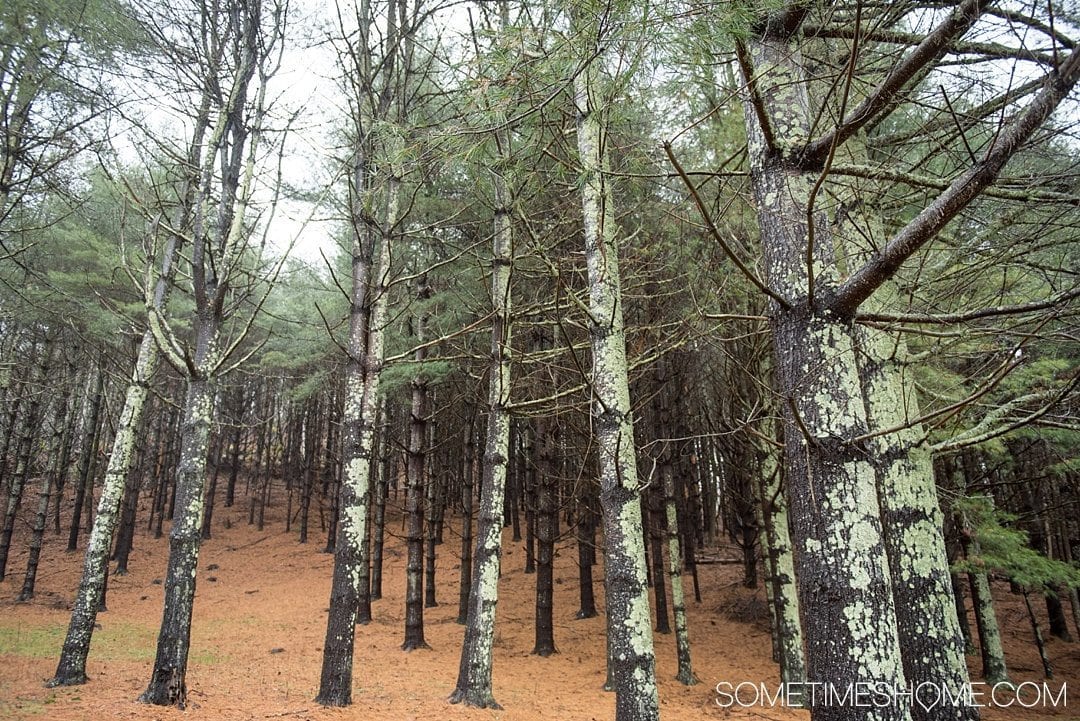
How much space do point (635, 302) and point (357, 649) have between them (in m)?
8.27

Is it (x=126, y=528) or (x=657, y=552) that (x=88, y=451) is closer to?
(x=126, y=528)

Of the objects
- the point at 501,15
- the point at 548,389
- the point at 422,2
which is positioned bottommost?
the point at 548,389

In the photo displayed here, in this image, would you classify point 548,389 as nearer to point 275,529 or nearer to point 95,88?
point 95,88

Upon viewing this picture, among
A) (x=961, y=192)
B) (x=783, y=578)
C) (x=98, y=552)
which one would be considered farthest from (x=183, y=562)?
(x=783, y=578)

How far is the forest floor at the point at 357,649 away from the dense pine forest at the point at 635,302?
0.18 meters

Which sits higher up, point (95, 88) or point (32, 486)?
point (95, 88)

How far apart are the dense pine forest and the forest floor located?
7.1 inches

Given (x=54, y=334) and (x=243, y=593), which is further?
(x=243, y=593)

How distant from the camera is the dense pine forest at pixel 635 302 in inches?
90.3

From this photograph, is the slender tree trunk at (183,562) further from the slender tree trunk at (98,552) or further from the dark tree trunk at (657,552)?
the dark tree trunk at (657,552)

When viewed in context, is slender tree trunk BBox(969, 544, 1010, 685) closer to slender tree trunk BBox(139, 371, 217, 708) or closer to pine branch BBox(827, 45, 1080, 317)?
pine branch BBox(827, 45, 1080, 317)

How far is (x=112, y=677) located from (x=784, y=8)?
973 cm

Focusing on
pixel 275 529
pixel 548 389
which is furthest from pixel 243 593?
pixel 548 389

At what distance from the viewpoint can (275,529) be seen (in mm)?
23453
